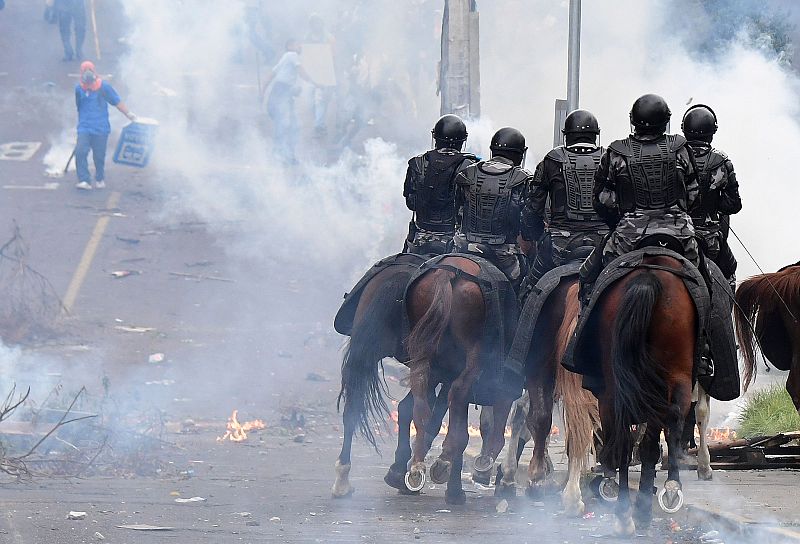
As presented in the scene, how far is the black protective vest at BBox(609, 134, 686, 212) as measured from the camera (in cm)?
856

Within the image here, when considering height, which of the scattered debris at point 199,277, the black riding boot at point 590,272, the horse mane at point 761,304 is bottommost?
the scattered debris at point 199,277

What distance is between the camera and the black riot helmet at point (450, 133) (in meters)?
10.9

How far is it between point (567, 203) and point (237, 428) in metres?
4.77

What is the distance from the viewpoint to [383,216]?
20.0m

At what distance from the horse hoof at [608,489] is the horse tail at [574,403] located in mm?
231

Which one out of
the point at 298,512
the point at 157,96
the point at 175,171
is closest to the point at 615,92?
the point at 175,171

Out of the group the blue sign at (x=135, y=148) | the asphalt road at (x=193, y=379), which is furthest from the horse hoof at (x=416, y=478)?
the blue sign at (x=135, y=148)

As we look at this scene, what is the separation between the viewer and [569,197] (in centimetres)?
986

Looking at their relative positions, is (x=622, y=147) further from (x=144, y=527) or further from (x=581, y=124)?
(x=144, y=527)

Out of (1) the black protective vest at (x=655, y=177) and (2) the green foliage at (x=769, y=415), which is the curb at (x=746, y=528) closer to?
(1) the black protective vest at (x=655, y=177)

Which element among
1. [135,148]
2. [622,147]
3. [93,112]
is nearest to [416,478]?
[622,147]

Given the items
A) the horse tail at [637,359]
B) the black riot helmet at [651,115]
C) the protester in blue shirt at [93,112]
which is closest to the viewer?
the horse tail at [637,359]

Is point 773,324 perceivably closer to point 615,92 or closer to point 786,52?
point 786,52

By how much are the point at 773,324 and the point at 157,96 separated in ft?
65.0
